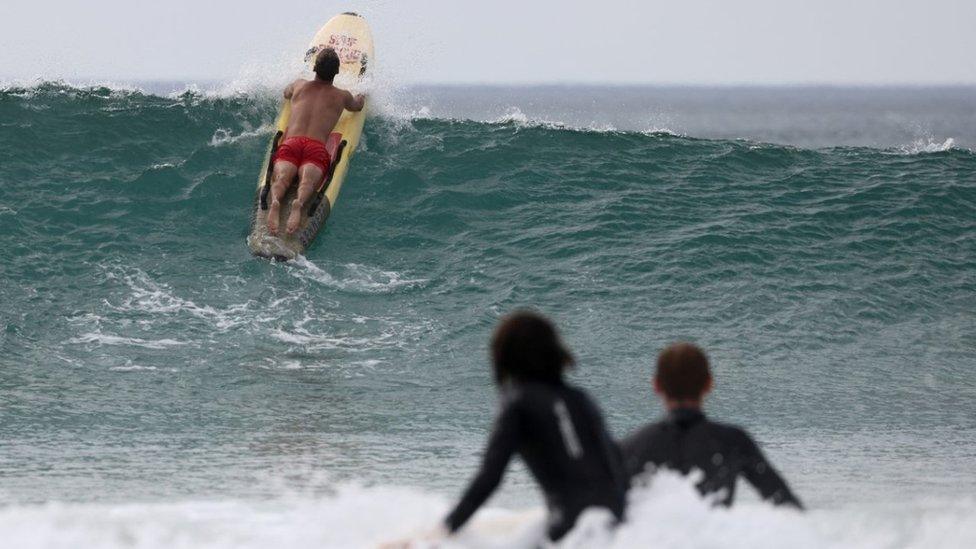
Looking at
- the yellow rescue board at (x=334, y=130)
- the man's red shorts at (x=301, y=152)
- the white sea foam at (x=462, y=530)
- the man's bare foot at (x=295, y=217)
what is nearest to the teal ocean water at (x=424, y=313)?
the white sea foam at (x=462, y=530)

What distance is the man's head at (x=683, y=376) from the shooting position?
366 centimetres

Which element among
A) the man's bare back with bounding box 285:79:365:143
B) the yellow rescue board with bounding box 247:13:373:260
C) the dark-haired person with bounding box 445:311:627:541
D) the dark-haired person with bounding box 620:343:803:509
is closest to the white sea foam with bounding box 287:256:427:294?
the yellow rescue board with bounding box 247:13:373:260

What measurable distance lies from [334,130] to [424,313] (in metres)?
3.16

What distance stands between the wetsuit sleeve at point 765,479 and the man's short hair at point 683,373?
0.23 m

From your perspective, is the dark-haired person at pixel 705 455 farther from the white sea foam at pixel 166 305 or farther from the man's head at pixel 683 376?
the white sea foam at pixel 166 305

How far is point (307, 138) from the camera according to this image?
1196cm

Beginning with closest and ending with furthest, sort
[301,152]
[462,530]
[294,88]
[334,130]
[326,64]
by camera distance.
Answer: [462,530]
[301,152]
[326,64]
[294,88]
[334,130]

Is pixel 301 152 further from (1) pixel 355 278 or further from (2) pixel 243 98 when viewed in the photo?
(2) pixel 243 98

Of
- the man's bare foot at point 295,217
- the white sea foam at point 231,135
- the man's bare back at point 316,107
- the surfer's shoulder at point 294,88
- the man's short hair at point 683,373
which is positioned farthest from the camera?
the white sea foam at point 231,135

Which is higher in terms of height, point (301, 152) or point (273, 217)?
point (301, 152)

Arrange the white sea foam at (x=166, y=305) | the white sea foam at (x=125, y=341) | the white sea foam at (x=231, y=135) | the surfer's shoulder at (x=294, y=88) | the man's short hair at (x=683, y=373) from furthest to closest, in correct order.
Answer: the white sea foam at (x=231, y=135) < the surfer's shoulder at (x=294, y=88) < the white sea foam at (x=166, y=305) < the white sea foam at (x=125, y=341) < the man's short hair at (x=683, y=373)

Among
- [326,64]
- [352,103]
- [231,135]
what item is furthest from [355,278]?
[231,135]

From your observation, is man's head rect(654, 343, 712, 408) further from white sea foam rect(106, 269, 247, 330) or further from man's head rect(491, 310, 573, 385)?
white sea foam rect(106, 269, 247, 330)

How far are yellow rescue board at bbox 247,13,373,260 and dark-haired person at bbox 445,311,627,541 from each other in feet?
27.8
